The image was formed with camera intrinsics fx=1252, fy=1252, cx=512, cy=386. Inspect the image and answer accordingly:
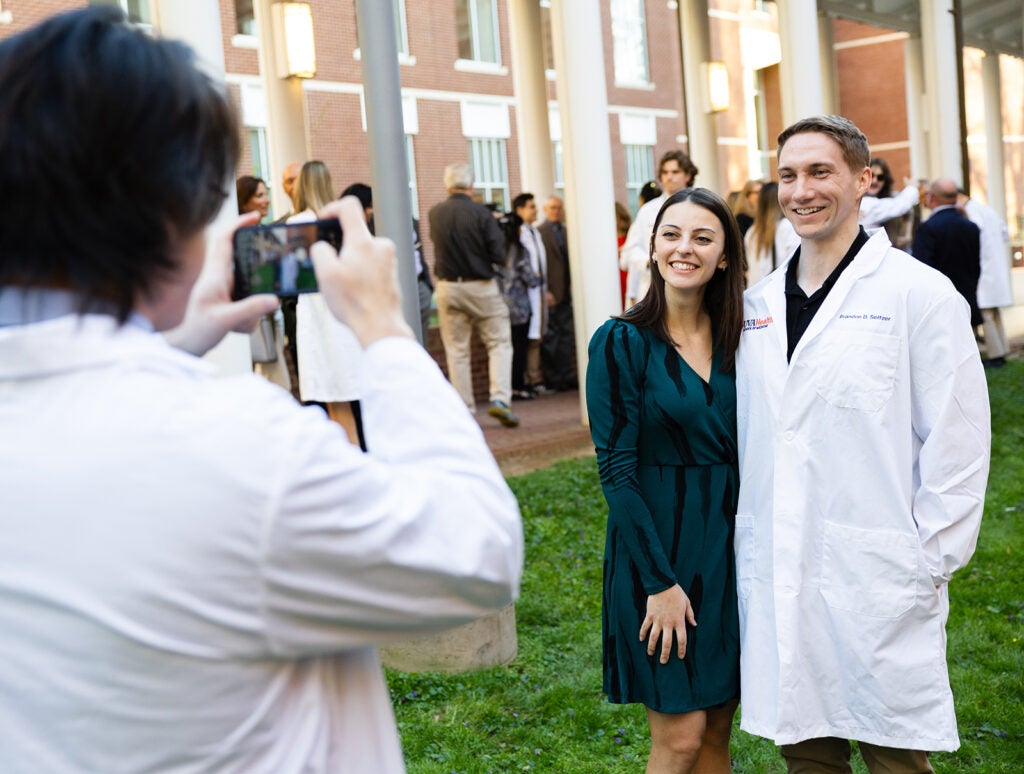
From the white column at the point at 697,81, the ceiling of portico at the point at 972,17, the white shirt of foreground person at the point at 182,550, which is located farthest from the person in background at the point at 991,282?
the white shirt of foreground person at the point at 182,550

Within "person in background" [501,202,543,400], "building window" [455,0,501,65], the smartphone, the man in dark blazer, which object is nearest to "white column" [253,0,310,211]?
"person in background" [501,202,543,400]

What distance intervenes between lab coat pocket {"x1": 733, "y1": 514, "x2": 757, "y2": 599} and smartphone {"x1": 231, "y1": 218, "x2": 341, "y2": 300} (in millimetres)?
2002

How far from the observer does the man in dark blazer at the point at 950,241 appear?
547 inches

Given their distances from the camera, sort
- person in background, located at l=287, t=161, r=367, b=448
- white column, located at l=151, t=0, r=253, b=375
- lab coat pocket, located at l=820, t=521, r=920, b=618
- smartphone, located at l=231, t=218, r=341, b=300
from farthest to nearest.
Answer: person in background, located at l=287, t=161, r=367, b=448
white column, located at l=151, t=0, r=253, b=375
lab coat pocket, located at l=820, t=521, r=920, b=618
smartphone, located at l=231, t=218, r=341, b=300

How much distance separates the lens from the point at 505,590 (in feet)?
4.53

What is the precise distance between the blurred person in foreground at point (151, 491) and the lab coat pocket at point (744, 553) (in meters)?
2.09

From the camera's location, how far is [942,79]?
54.4 ft

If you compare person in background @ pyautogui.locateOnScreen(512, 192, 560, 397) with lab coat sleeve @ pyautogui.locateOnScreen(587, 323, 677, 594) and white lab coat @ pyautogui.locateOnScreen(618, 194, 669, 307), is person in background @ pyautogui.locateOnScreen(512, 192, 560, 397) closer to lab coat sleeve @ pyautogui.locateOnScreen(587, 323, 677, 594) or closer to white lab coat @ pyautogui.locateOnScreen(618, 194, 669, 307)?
white lab coat @ pyautogui.locateOnScreen(618, 194, 669, 307)

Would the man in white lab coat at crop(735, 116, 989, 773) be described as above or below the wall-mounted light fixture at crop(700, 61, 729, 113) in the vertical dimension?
below

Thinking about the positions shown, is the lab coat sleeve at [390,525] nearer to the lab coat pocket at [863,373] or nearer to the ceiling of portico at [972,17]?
the lab coat pocket at [863,373]

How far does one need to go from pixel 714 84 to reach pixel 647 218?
659 centimetres

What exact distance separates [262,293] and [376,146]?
335cm

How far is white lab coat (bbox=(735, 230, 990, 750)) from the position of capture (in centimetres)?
315

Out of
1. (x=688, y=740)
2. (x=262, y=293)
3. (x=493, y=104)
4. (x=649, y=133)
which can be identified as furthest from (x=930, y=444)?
(x=649, y=133)
